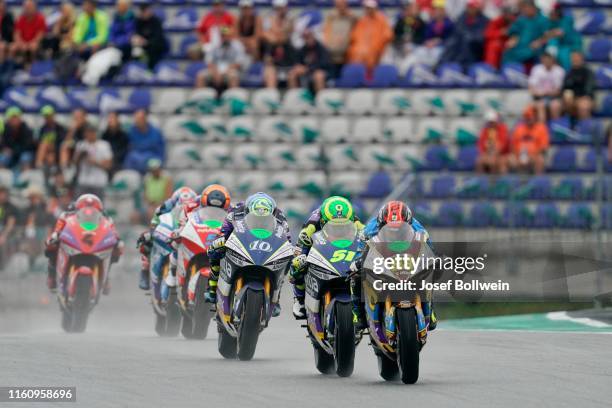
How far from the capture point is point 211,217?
17125 millimetres

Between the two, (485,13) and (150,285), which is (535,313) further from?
(485,13)

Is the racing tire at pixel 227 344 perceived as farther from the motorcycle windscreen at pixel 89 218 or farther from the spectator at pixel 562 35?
the spectator at pixel 562 35

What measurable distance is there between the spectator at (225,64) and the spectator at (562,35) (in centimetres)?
515

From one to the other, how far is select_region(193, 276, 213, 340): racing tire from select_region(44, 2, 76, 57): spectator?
467 inches

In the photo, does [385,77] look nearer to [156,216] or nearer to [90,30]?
[90,30]

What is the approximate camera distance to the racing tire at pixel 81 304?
1911 cm

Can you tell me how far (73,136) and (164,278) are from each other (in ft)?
24.6

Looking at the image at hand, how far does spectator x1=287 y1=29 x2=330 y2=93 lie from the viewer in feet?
85.9

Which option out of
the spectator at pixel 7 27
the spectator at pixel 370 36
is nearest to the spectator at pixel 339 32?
the spectator at pixel 370 36

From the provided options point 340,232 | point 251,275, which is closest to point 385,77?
point 251,275

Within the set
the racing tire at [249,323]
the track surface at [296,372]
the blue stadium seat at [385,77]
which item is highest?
the blue stadium seat at [385,77]

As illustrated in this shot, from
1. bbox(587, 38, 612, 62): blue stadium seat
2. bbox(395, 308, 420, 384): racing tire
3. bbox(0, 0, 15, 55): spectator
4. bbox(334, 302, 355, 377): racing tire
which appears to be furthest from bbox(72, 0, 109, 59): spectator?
bbox(395, 308, 420, 384): racing tire

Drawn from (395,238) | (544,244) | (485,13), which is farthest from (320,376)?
(485,13)

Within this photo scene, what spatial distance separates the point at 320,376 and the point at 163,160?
12.9 m
